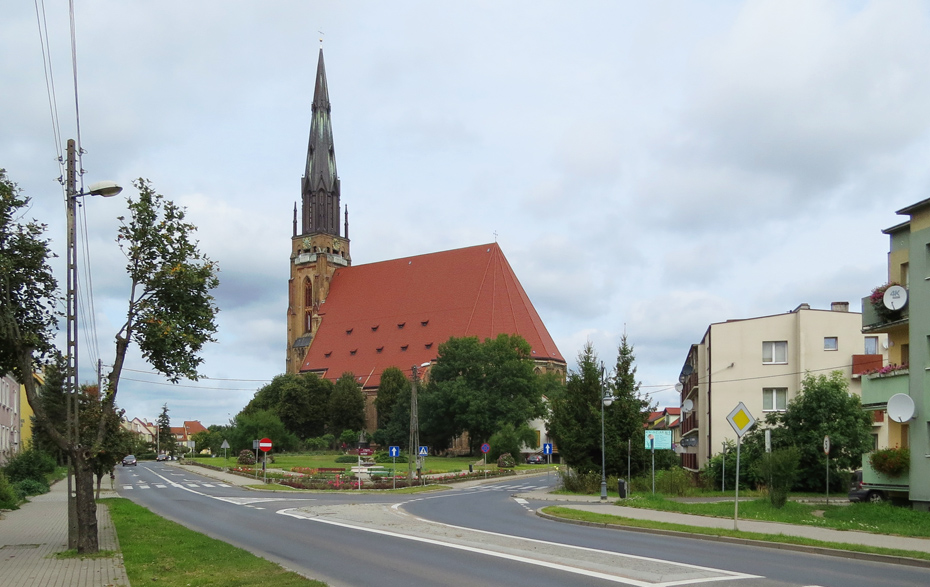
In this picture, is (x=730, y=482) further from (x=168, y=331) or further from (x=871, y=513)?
(x=168, y=331)

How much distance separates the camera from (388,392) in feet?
316

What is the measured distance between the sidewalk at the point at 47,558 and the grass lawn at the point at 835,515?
1471 centimetres

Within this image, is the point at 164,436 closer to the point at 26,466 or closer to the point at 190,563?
the point at 26,466

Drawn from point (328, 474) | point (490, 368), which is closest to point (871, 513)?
point (328, 474)

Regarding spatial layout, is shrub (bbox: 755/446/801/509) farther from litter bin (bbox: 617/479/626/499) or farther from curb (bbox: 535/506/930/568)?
litter bin (bbox: 617/479/626/499)

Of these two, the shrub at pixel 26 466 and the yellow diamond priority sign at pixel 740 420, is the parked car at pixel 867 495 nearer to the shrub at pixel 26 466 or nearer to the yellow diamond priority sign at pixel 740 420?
the yellow diamond priority sign at pixel 740 420

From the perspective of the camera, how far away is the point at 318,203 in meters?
116

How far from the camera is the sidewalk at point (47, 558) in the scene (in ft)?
40.2

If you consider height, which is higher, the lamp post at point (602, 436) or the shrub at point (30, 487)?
the lamp post at point (602, 436)

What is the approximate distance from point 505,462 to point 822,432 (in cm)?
3567

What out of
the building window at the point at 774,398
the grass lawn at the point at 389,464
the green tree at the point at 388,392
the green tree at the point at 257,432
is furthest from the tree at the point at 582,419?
the green tree at the point at 388,392

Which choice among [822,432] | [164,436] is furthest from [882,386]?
[164,436]

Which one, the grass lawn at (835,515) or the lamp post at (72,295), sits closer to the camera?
the lamp post at (72,295)

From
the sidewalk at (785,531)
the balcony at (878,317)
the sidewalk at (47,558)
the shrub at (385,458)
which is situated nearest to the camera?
the sidewalk at (47,558)
